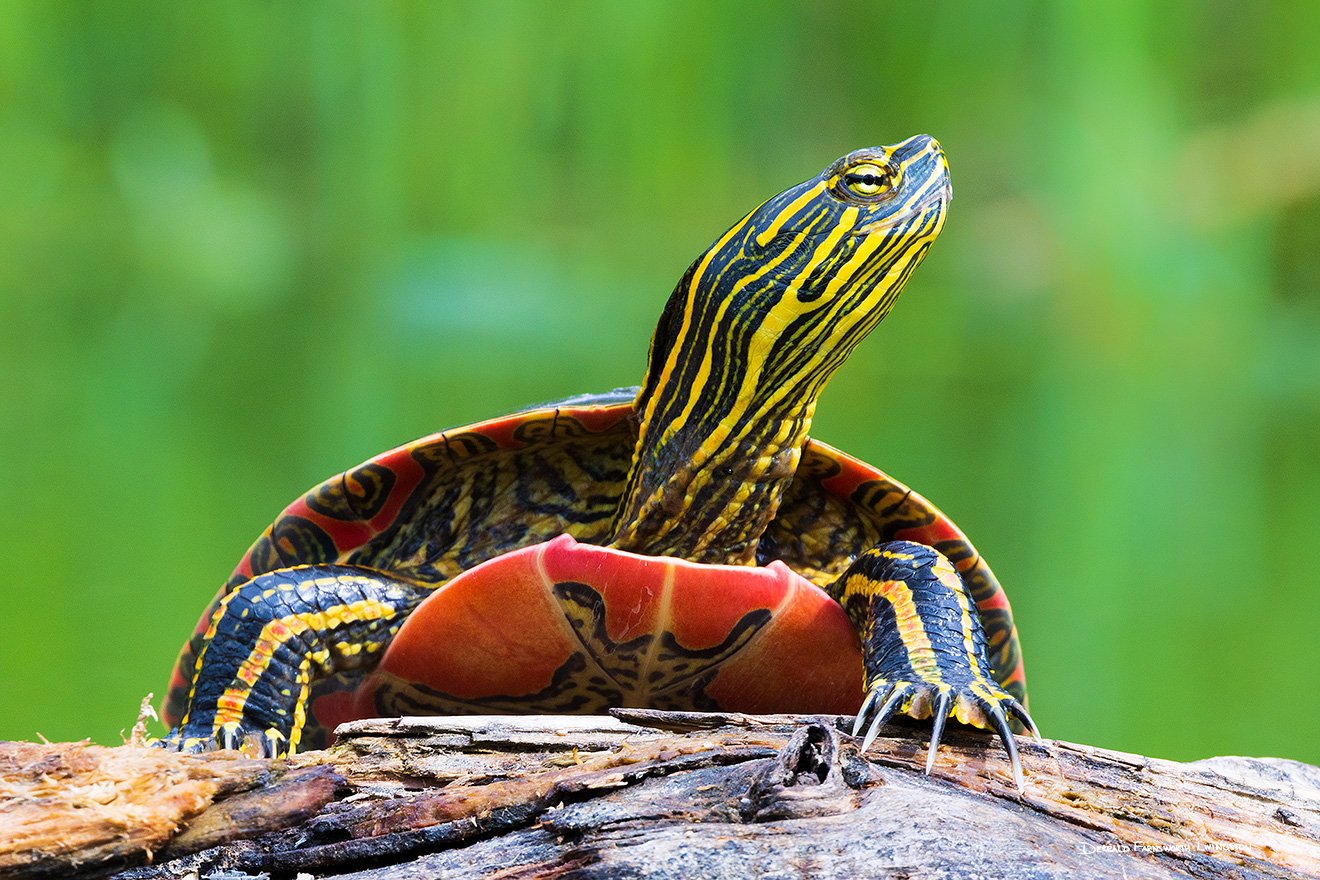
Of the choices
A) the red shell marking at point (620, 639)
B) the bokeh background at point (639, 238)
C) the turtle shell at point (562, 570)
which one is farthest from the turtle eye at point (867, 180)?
the bokeh background at point (639, 238)

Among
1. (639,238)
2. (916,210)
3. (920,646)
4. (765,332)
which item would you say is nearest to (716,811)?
(920,646)

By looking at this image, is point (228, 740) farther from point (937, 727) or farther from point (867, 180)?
point (867, 180)

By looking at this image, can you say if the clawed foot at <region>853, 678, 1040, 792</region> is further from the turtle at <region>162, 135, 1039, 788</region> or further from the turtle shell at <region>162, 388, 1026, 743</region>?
the turtle shell at <region>162, 388, 1026, 743</region>

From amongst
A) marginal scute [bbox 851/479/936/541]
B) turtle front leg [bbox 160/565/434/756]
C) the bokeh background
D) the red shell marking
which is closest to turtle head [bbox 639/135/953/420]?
marginal scute [bbox 851/479/936/541]

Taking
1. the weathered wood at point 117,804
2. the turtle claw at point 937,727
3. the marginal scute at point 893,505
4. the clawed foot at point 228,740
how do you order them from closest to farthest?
the weathered wood at point 117,804, the turtle claw at point 937,727, the clawed foot at point 228,740, the marginal scute at point 893,505

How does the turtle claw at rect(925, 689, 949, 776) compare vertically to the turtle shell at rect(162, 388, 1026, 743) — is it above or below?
below

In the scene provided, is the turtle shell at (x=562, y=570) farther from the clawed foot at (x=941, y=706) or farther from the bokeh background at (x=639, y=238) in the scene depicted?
the bokeh background at (x=639, y=238)
